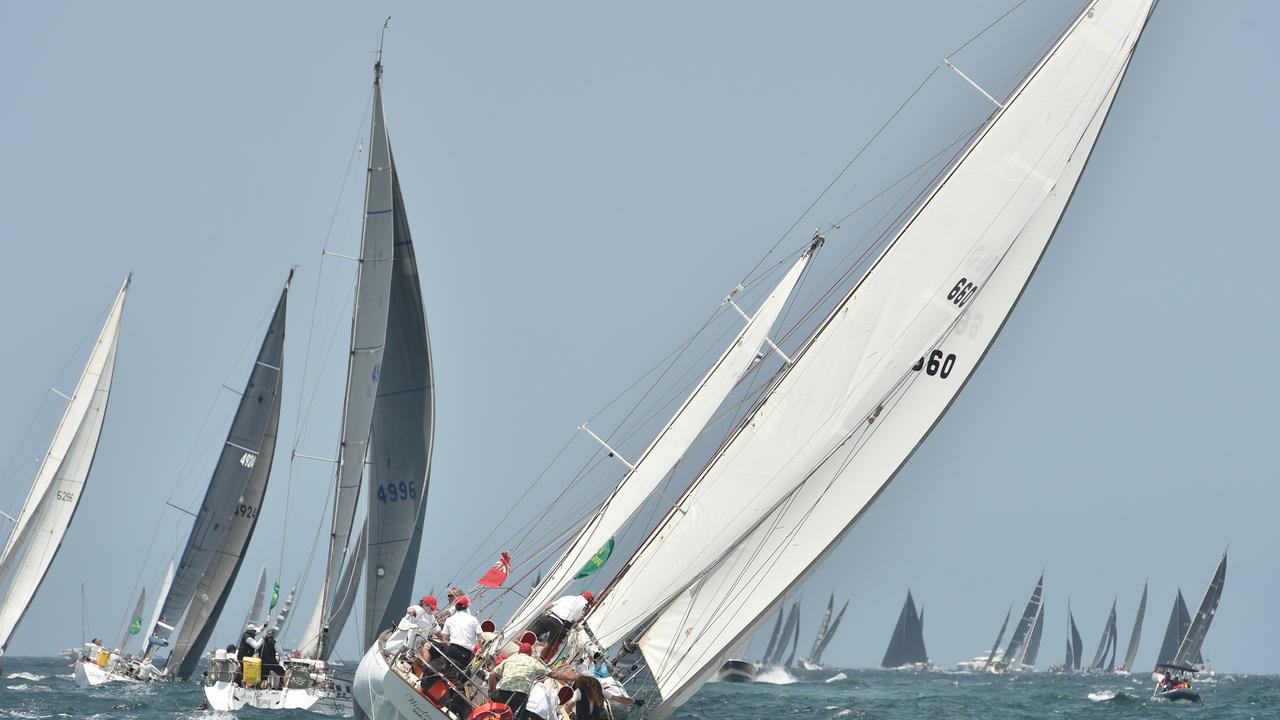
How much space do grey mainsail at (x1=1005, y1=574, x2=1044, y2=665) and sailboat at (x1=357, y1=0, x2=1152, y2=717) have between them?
10366 centimetres

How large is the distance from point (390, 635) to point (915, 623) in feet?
382

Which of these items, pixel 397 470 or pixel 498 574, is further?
pixel 397 470

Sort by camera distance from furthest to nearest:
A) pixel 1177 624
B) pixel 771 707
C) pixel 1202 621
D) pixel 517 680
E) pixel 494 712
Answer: pixel 1177 624, pixel 1202 621, pixel 771 707, pixel 517 680, pixel 494 712

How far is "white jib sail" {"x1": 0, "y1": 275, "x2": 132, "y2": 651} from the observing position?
45.4m

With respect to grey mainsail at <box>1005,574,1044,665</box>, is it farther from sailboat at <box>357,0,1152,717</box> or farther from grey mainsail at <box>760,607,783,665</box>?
sailboat at <box>357,0,1152,717</box>

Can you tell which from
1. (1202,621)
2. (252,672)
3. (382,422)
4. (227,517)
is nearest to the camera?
(252,672)

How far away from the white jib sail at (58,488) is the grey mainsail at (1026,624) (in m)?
88.0

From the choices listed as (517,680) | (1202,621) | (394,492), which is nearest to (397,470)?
(394,492)

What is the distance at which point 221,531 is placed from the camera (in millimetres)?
40750

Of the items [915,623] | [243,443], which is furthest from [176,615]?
[915,623]

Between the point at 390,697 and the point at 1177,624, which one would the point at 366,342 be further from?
the point at 1177,624

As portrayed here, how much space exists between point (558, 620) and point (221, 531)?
77.5 ft

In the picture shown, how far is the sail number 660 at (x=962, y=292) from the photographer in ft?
69.2

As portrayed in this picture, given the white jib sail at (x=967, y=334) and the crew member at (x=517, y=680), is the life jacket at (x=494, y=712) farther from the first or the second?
the white jib sail at (x=967, y=334)
